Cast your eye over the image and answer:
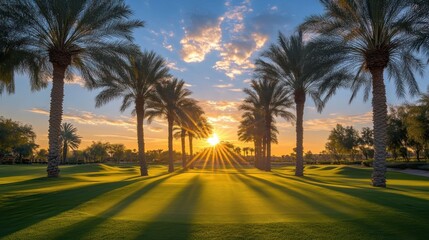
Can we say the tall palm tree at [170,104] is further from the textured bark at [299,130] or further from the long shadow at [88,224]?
the long shadow at [88,224]

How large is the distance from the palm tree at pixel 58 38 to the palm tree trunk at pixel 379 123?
53.7 feet

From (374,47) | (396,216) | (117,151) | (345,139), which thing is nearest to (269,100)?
(374,47)

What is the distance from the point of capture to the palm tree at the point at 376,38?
17.9 m

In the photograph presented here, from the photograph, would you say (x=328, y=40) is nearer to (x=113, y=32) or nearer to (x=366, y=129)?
(x=113, y=32)

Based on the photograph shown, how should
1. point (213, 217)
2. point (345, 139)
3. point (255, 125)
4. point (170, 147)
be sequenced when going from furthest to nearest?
point (345, 139) → point (255, 125) → point (170, 147) → point (213, 217)

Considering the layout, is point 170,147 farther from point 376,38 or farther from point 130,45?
point 376,38

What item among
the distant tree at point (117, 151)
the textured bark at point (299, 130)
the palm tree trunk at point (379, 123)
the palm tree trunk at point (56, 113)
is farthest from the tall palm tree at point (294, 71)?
the distant tree at point (117, 151)

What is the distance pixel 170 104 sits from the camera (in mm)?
40656

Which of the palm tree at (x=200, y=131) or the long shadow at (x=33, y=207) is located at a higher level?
the palm tree at (x=200, y=131)

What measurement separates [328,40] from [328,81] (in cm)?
320

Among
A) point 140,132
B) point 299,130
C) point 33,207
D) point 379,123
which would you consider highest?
point 299,130

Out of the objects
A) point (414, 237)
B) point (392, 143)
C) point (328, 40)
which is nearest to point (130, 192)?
point (414, 237)

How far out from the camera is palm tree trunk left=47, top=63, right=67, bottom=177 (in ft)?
70.6

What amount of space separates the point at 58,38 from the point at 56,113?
5.03 m
